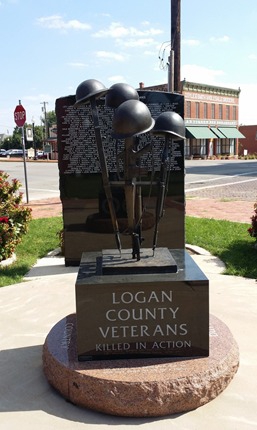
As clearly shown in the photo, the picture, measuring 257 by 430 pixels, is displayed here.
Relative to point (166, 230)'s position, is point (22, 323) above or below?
below

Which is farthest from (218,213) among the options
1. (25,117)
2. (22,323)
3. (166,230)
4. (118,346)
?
(118,346)

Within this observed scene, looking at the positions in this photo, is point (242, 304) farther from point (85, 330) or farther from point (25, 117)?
point (25, 117)

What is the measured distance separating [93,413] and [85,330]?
536mm

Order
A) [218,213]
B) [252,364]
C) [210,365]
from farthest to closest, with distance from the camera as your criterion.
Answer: [218,213] → [252,364] → [210,365]

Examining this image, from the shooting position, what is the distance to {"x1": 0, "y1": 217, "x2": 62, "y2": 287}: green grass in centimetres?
593

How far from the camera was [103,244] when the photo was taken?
248 inches

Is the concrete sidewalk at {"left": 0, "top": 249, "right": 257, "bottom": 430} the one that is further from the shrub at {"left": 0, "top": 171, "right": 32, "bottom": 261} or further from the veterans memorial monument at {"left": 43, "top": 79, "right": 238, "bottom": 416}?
the shrub at {"left": 0, "top": 171, "right": 32, "bottom": 261}

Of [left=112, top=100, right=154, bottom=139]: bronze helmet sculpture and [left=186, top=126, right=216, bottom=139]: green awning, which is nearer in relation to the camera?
[left=112, top=100, right=154, bottom=139]: bronze helmet sculpture

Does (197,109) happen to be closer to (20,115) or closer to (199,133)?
(199,133)

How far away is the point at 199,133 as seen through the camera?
46719 mm

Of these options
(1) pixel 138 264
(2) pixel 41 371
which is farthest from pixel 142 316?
(2) pixel 41 371

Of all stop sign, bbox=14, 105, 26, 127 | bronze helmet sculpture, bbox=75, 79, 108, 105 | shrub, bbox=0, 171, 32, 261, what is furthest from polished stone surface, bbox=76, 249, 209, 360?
stop sign, bbox=14, 105, 26, 127

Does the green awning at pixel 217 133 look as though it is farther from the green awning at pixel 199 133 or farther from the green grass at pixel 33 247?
the green grass at pixel 33 247

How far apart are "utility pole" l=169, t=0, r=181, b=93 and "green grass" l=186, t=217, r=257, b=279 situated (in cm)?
521
